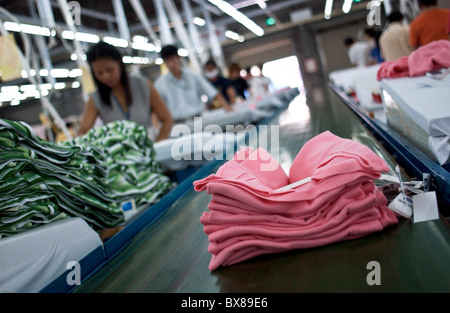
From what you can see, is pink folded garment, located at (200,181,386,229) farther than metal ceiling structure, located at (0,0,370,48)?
No

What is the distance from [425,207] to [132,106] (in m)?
2.09

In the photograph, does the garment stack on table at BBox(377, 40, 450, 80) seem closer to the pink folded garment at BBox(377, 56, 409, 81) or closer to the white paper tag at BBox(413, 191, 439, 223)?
the pink folded garment at BBox(377, 56, 409, 81)

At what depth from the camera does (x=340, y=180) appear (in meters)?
0.84

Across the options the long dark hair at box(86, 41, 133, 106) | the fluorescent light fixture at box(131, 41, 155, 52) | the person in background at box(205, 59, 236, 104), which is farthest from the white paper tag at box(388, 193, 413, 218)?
the fluorescent light fixture at box(131, 41, 155, 52)

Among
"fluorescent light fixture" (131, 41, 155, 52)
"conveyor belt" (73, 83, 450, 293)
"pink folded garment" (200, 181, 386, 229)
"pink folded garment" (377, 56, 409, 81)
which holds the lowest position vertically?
"conveyor belt" (73, 83, 450, 293)

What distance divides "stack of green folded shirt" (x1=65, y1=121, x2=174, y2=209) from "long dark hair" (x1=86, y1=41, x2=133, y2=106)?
0.59 meters

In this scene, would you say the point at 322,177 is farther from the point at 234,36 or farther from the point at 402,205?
the point at 234,36

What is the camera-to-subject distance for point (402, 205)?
0.91 metres

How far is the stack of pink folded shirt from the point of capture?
0.85 metres

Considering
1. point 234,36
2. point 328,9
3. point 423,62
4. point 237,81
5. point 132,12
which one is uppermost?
point 132,12

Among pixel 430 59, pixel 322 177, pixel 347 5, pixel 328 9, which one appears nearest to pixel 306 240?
pixel 322 177

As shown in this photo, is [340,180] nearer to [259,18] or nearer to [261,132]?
[261,132]
